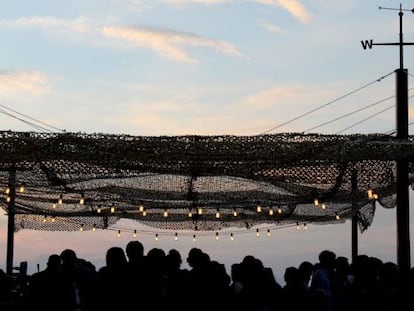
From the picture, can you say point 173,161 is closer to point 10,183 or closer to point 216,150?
point 216,150

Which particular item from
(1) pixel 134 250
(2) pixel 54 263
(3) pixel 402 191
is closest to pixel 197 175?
(3) pixel 402 191

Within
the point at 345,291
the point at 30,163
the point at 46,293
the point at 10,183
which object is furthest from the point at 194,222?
the point at 46,293

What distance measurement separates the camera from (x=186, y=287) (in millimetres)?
9828

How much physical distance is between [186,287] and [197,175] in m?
5.57

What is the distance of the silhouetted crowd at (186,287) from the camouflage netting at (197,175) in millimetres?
2668

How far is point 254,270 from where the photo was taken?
9.48 meters

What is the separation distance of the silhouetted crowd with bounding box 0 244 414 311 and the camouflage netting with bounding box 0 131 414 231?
2668 millimetres

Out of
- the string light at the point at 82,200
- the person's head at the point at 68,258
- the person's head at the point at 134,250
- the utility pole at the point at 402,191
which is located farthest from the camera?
the string light at the point at 82,200

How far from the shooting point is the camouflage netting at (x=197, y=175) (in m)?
13.5

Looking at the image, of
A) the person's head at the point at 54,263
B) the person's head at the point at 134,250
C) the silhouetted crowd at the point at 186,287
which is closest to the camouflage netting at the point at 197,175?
the silhouetted crowd at the point at 186,287

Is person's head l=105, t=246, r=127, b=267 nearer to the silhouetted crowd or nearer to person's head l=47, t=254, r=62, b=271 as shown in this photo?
the silhouetted crowd

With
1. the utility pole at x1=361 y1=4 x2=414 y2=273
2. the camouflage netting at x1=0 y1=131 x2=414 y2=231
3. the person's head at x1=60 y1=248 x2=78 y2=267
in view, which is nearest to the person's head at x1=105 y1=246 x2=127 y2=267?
the person's head at x1=60 y1=248 x2=78 y2=267

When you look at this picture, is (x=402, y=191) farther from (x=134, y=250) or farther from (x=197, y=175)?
(x=134, y=250)

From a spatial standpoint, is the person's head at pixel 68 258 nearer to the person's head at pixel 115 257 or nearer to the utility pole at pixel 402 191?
the person's head at pixel 115 257
